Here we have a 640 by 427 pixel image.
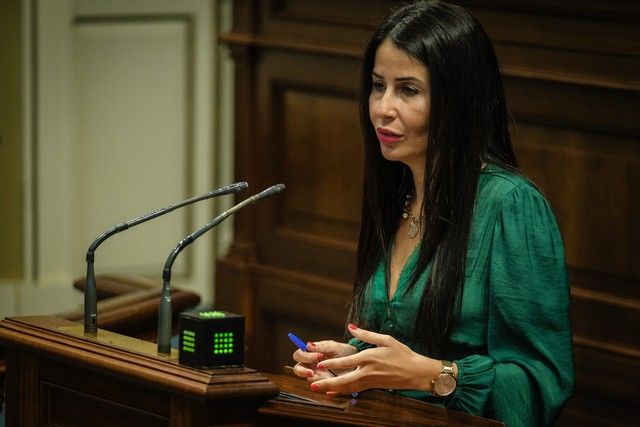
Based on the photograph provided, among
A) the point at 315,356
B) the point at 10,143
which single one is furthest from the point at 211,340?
the point at 10,143

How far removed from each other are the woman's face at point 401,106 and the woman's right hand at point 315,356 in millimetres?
421

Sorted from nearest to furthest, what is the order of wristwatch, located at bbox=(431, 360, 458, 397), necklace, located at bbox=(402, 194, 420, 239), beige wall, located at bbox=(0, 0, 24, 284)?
wristwatch, located at bbox=(431, 360, 458, 397) < necklace, located at bbox=(402, 194, 420, 239) < beige wall, located at bbox=(0, 0, 24, 284)

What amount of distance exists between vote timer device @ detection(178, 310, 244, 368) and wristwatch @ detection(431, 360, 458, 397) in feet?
1.49

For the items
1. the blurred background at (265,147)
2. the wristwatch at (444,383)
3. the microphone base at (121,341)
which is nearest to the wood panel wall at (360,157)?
the blurred background at (265,147)

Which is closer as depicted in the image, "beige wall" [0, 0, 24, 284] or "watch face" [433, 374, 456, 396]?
"watch face" [433, 374, 456, 396]

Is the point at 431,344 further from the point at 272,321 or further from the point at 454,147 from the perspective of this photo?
the point at 272,321

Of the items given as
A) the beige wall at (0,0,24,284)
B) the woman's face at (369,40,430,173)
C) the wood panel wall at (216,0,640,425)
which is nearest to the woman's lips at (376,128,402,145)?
the woman's face at (369,40,430,173)

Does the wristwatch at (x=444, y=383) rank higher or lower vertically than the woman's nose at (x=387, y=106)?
lower

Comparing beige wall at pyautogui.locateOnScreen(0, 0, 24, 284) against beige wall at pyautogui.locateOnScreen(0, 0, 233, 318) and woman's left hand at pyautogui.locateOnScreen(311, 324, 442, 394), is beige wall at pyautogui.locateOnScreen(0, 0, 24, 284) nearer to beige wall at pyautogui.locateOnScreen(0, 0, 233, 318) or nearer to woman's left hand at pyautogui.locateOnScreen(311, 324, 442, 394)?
beige wall at pyautogui.locateOnScreen(0, 0, 233, 318)

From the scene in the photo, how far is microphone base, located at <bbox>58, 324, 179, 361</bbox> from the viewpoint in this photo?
2322mm

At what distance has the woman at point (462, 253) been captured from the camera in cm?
254

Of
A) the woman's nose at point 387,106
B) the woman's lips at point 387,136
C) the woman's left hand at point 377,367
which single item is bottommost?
the woman's left hand at point 377,367

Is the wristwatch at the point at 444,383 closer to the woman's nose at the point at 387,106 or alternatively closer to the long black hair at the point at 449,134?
the long black hair at the point at 449,134

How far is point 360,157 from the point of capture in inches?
174
